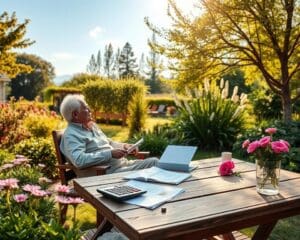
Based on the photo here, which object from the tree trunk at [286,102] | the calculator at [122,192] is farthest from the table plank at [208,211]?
the tree trunk at [286,102]

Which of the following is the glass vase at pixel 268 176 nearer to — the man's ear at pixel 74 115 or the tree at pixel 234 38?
the man's ear at pixel 74 115

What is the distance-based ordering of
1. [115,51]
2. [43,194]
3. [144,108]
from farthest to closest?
[115,51]
[144,108]
[43,194]

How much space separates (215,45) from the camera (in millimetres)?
7535

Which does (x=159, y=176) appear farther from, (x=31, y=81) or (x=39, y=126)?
(x=31, y=81)

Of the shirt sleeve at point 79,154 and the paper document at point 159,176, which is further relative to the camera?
the shirt sleeve at point 79,154

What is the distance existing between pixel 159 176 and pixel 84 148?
42.0 inches

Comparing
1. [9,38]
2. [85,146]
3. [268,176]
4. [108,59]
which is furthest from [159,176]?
Answer: [108,59]

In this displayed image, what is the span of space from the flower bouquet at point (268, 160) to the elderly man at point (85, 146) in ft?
4.79

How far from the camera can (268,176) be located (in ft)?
6.93

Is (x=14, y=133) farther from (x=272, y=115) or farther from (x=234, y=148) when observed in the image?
(x=272, y=115)

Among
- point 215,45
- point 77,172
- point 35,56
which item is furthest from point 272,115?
point 35,56

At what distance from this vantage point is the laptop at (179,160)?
2641 millimetres

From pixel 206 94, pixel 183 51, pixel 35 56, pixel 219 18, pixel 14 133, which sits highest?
pixel 35 56

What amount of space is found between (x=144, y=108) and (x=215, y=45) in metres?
3.37
